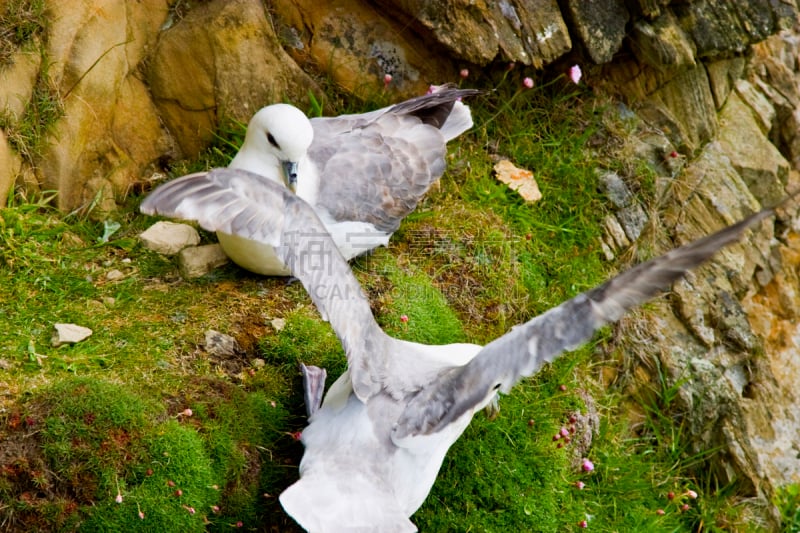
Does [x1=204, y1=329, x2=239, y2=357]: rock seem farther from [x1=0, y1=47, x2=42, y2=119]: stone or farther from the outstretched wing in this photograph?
[x1=0, y1=47, x2=42, y2=119]: stone

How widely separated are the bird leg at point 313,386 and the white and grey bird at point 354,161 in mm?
484

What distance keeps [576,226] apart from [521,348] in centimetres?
186

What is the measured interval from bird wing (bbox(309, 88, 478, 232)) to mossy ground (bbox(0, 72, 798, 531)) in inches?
10.3

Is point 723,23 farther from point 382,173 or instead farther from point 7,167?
point 7,167

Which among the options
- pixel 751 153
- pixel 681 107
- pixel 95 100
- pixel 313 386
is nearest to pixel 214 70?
pixel 95 100

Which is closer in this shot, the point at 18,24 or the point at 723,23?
the point at 18,24

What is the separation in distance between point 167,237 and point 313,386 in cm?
102

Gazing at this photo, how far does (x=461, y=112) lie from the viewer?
4.29 metres

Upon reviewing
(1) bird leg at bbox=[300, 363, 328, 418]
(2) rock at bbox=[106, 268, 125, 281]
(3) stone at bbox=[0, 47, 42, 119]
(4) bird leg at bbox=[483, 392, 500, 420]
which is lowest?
(4) bird leg at bbox=[483, 392, 500, 420]

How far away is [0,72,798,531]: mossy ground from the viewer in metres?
2.91

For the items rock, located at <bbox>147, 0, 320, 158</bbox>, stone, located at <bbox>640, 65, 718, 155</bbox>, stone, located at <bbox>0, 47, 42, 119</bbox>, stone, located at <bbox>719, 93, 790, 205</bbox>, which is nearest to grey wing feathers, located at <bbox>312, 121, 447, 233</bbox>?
rock, located at <bbox>147, 0, 320, 158</bbox>

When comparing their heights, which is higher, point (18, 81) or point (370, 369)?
point (18, 81)

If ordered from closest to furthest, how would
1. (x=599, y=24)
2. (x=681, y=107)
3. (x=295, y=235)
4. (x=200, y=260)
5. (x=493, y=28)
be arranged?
(x=295, y=235) → (x=200, y=260) → (x=493, y=28) → (x=599, y=24) → (x=681, y=107)

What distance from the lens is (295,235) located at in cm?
292
